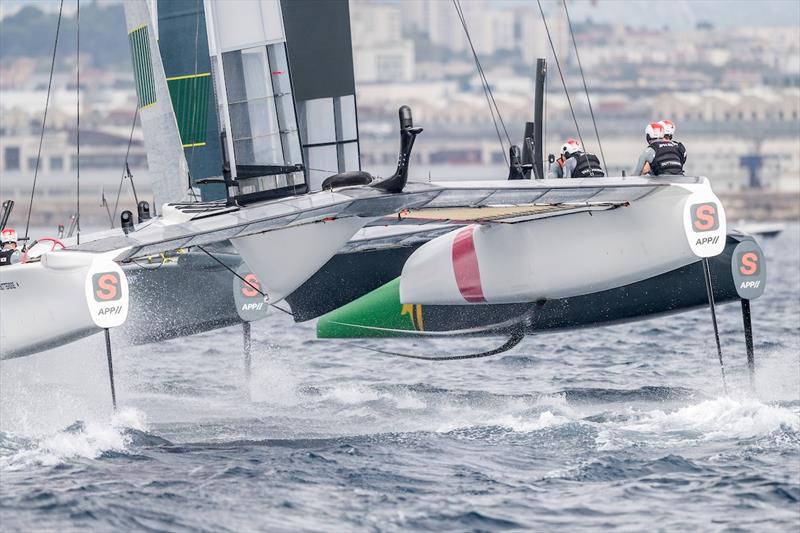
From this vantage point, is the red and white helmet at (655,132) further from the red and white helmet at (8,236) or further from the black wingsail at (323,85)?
the red and white helmet at (8,236)

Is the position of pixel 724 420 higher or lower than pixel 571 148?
lower

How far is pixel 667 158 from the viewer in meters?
7.44

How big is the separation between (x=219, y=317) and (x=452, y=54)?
→ 78555mm

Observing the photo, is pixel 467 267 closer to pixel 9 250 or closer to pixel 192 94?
pixel 9 250

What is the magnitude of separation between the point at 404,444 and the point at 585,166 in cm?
189

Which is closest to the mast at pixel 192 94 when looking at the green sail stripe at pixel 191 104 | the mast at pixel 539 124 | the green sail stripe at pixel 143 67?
the green sail stripe at pixel 191 104

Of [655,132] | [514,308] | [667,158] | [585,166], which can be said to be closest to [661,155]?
[667,158]

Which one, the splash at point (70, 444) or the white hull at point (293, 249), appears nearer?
the splash at point (70, 444)

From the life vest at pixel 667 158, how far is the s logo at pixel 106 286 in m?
2.51

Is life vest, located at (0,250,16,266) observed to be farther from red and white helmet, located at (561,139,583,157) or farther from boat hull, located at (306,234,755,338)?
red and white helmet, located at (561,139,583,157)

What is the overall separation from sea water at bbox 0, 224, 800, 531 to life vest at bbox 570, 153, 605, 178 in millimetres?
1120

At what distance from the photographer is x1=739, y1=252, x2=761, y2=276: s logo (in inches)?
325

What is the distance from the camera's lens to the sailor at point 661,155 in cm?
744

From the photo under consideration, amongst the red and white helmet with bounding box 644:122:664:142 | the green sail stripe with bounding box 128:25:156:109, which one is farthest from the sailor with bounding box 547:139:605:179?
the green sail stripe with bounding box 128:25:156:109
